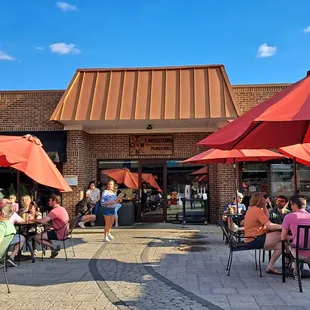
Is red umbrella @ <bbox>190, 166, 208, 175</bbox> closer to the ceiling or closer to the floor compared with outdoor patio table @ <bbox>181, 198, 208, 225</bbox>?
closer to the ceiling

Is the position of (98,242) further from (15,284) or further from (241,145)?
(241,145)

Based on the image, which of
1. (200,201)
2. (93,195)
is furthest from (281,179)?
(93,195)

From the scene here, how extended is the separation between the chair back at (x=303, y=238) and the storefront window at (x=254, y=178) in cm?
874

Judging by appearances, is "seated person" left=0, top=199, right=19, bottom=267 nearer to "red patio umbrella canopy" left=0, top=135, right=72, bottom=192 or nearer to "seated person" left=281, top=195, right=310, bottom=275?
"red patio umbrella canopy" left=0, top=135, right=72, bottom=192

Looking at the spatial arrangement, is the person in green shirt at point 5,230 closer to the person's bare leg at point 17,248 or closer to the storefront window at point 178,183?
the person's bare leg at point 17,248

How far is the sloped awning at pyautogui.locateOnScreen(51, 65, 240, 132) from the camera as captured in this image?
41.1 feet

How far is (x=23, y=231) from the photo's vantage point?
7.79 meters

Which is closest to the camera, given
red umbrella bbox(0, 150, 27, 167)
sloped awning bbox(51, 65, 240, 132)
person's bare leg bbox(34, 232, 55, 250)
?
red umbrella bbox(0, 150, 27, 167)

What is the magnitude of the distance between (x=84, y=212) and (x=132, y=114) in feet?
12.3

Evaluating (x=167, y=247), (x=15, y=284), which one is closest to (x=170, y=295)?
(x=15, y=284)

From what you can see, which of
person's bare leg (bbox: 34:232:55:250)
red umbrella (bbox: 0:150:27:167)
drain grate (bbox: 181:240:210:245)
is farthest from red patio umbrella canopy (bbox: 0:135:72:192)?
drain grate (bbox: 181:240:210:245)

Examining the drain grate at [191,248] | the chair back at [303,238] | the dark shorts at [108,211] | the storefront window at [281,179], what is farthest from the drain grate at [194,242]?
the storefront window at [281,179]

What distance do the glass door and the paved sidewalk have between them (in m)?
5.46

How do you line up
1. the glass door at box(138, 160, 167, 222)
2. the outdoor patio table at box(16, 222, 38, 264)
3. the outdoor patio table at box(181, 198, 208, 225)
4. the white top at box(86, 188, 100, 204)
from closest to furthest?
1. the outdoor patio table at box(16, 222, 38, 264)
2. the outdoor patio table at box(181, 198, 208, 225)
3. the white top at box(86, 188, 100, 204)
4. the glass door at box(138, 160, 167, 222)
